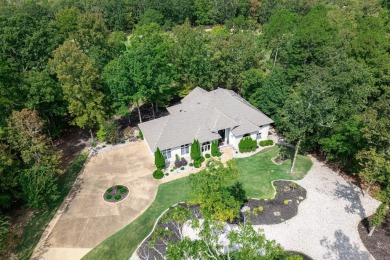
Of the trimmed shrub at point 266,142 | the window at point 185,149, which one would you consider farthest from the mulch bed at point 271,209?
the window at point 185,149

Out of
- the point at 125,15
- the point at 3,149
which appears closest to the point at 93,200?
the point at 3,149

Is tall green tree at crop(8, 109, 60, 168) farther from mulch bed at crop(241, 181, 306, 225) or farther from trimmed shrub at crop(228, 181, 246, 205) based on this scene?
mulch bed at crop(241, 181, 306, 225)

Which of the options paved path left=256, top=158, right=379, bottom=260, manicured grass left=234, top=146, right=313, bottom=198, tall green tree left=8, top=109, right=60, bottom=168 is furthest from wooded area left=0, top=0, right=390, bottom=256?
manicured grass left=234, top=146, right=313, bottom=198

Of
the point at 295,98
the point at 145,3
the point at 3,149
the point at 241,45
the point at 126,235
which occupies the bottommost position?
the point at 126,235

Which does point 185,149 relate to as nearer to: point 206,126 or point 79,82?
point 206,126

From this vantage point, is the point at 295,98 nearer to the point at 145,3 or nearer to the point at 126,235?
the point at 126,235
